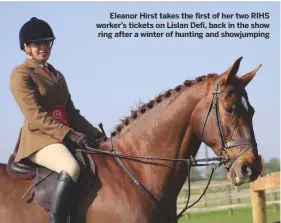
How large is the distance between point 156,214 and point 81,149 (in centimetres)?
102

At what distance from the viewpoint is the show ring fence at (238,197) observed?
8.95m

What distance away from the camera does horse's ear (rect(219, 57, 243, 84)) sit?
17.2 feet

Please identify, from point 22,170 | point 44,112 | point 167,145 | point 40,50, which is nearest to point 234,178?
point 167,145

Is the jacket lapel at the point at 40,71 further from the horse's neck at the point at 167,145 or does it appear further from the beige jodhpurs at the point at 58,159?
the horse's neck at the point at 167,145

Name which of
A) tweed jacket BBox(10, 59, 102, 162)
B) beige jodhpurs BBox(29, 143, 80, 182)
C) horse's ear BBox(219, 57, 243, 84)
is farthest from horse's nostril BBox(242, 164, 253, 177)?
tweed jacket BBox(10, 59, 102, 162)

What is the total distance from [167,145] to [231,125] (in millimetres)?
705

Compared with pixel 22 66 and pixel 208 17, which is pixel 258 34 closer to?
pixel 208 17

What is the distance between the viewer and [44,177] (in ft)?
17.4

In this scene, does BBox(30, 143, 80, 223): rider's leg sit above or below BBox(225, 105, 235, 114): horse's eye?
below

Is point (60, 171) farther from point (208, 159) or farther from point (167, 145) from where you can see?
point (208, 159)

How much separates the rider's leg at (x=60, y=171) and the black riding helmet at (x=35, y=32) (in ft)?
3.98

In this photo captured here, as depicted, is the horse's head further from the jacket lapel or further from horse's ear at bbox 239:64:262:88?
the jacket lapel

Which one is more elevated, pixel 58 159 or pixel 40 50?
pixel 40 50

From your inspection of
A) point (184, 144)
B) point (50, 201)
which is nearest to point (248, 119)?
point (184, 144)
